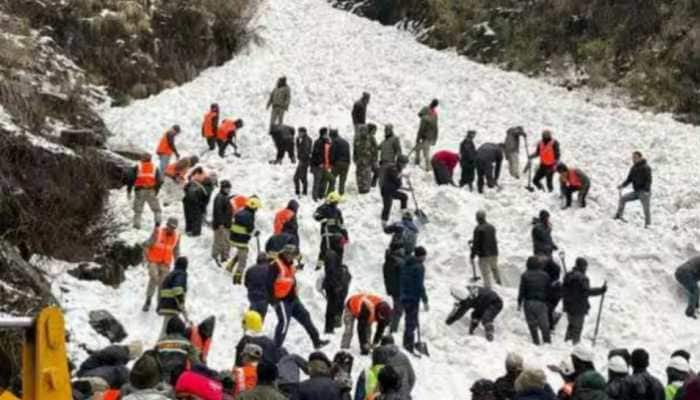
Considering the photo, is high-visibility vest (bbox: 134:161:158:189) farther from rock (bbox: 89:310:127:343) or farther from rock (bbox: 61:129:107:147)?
rock (bbox: 89:310:127:343)

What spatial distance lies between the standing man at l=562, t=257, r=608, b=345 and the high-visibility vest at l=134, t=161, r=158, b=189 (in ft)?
24.1

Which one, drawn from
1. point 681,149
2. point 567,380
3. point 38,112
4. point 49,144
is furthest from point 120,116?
point 567,380

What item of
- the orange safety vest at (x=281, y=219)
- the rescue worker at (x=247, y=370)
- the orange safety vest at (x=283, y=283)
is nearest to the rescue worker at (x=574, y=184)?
the orange safety vest at (x=281, y=219)

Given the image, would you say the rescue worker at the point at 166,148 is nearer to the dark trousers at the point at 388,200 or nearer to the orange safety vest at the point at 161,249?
the dark trousers at the point at 388,200

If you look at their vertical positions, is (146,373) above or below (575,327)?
above

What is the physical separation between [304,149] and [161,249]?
5.30m

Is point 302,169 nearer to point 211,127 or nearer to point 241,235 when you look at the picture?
point 211,127

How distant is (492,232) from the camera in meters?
14.5

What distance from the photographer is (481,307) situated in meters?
13.3

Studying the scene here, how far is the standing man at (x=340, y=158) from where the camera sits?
17.4 m

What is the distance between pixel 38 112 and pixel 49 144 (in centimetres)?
183

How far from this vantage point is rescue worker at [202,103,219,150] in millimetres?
19891

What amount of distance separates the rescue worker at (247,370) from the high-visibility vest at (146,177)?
302 inches

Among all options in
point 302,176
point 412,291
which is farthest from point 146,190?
point 412,291
